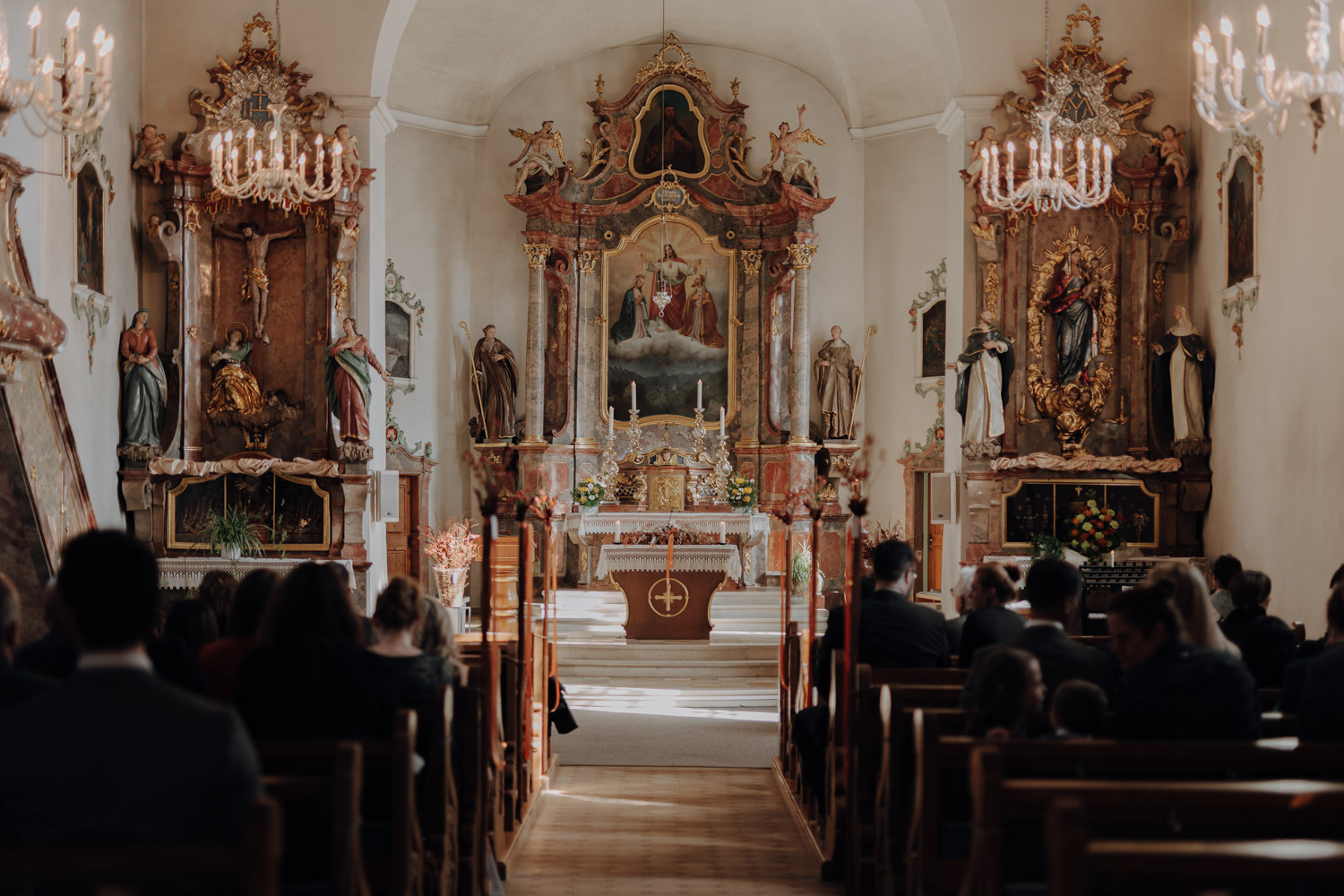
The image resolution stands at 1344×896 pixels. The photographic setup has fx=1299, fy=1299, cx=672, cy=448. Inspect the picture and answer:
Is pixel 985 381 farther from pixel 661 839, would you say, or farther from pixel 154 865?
pixel 154 865

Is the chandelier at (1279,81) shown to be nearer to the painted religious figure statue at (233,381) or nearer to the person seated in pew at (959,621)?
the person seated in pew at (959,621)

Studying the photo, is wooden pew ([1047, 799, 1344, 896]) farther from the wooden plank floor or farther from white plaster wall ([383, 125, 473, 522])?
white plaster wall ([383, 125, 473, 522])

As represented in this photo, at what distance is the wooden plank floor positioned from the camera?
5832 mm

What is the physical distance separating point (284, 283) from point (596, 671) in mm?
4929

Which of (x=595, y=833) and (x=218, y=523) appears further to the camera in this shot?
(x=218, y=523)

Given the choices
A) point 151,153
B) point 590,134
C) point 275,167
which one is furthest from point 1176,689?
point 590,134

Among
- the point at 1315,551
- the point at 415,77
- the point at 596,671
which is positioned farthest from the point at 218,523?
the point at 1315,551

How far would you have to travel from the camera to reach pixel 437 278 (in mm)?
17891

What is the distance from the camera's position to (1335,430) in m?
9.39

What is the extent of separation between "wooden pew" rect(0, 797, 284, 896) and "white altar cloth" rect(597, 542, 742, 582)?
11001mm

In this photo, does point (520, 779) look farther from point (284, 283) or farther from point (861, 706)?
point (284, 283)

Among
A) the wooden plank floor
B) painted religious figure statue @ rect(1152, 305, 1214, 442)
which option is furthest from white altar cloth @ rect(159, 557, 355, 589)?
painted religious figure statue @ rect(1152, 305, 1214, 442)

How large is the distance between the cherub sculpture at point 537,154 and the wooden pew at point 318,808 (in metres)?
14.3

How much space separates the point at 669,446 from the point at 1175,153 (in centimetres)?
785
